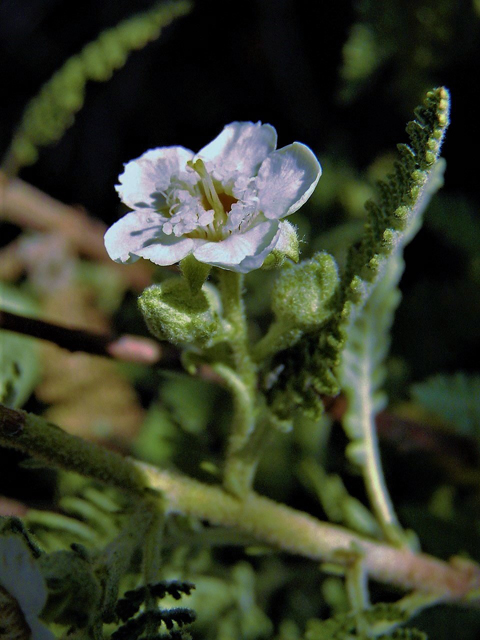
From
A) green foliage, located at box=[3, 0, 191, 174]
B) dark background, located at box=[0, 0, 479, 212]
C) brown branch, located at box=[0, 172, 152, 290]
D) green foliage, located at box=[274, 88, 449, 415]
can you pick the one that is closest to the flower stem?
green foliage, located at box=[274, 88, 449, 415]

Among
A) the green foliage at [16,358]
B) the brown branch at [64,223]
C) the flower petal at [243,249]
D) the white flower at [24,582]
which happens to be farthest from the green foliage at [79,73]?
the white flower at [24,582]

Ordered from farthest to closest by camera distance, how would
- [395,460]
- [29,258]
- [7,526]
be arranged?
[29,258]
[395,460]
[7,526]

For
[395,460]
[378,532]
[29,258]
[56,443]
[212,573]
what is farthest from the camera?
[29,258]

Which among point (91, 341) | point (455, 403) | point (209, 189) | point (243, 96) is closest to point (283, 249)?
point (209, 189)

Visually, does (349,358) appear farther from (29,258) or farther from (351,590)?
(29,258)

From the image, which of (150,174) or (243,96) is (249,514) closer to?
(150,174)

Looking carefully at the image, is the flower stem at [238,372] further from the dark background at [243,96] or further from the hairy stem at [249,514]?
the dark background at [243,96]

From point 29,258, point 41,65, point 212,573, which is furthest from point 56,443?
point 41,65
